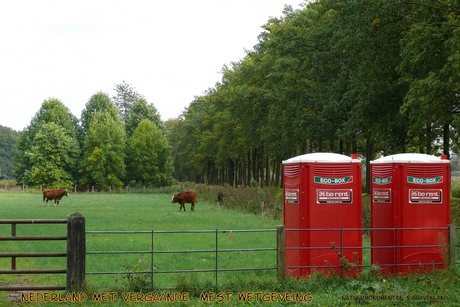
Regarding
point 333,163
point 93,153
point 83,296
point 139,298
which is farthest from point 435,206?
point 93,153

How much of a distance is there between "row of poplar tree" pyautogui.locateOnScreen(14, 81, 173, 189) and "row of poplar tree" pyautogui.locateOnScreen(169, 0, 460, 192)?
1263 inches

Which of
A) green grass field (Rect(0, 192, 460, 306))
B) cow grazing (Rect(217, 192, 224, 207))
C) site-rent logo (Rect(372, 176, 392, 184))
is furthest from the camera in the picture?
cow grazing (Rect(217, 192, 224, 207))

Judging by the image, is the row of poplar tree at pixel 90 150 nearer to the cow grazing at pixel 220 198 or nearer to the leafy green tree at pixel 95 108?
the leafy green tree at pixel 95 108

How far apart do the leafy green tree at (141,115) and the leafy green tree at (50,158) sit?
57.7ft

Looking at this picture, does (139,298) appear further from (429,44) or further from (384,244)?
(429,44)

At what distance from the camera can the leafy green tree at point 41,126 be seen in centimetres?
10612

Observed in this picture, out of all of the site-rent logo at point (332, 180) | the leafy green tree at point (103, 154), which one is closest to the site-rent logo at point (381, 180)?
the site-rent logo at point (332, 180)

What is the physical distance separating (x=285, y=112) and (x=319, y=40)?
249 inches

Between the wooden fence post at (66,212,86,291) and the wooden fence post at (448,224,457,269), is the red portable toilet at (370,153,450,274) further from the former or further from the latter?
the wooden fence post at (66,212,86,291)

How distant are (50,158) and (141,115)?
23110mm

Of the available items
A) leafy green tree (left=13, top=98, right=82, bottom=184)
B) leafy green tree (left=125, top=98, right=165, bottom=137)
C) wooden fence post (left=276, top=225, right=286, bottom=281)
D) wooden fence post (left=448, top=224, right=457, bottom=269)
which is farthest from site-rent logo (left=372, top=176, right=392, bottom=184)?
leafy green tree (left=125, top=98, right=165, bottom=137)

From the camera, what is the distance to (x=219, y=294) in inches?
465

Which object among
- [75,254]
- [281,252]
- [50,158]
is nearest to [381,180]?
[281,252]

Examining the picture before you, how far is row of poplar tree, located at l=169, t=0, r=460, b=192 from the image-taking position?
28192mm
